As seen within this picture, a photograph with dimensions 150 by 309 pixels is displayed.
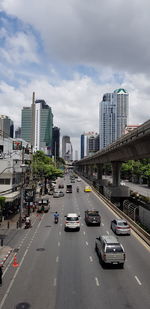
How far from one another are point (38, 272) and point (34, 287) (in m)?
2.47

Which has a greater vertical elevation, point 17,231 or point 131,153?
point 131,153

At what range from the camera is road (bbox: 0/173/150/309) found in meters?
14.1

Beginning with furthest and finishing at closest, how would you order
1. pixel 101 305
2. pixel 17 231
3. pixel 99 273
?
pixel 17 231 < pixel 99 273 < pixel 101 305

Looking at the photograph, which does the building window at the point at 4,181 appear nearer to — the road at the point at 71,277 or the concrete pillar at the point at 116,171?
the road at the point at 71,277

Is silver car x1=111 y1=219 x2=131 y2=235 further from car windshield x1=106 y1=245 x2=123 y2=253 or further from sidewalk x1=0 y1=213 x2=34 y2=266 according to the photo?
sidewalk x1=0 y1=213 x2=34 y2=266

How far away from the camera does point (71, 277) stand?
57.4 feet

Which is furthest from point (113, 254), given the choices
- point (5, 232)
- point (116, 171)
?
point (116, 171)

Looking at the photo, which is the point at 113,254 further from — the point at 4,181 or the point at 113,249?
the point at 4,181

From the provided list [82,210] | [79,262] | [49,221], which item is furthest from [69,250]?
[82,210]

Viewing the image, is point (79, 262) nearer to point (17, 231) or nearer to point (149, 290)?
point (149, 290)

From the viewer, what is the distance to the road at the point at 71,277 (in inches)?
557

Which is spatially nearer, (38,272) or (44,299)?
(44,299)

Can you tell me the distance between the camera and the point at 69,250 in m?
23.8

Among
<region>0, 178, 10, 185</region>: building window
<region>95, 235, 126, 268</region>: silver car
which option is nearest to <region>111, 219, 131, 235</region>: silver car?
<region>95, 235, 126, 268</region>: silver car
